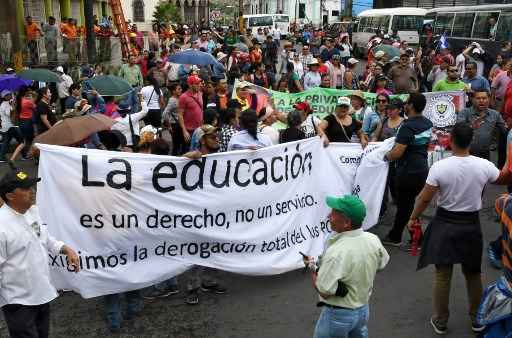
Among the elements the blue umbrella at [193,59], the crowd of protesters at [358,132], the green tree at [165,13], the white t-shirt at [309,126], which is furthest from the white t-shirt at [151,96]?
the green tree at [165,13]

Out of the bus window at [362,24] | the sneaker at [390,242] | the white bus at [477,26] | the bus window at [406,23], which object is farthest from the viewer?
the bus window at [362,24]

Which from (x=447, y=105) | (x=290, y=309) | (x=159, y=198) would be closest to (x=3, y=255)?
(x=159, y=198)

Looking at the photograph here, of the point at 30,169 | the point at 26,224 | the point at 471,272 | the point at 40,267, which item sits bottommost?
the point at 30,169

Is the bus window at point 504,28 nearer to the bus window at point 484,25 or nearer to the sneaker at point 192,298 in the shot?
the bus window at point 484,25

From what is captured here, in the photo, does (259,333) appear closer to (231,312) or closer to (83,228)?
(231,312)

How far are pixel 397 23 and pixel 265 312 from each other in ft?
93.5

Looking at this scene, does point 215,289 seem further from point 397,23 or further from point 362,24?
point 362,24

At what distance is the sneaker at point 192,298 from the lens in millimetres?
5478

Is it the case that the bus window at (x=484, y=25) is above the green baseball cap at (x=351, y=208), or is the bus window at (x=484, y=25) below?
above

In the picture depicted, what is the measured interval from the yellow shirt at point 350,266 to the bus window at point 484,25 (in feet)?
64.8

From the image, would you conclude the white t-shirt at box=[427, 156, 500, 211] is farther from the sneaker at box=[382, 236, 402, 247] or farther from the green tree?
the green tree

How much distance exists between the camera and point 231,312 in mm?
5359

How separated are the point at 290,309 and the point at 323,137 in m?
1.94

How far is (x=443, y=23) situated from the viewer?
26.3 metres
